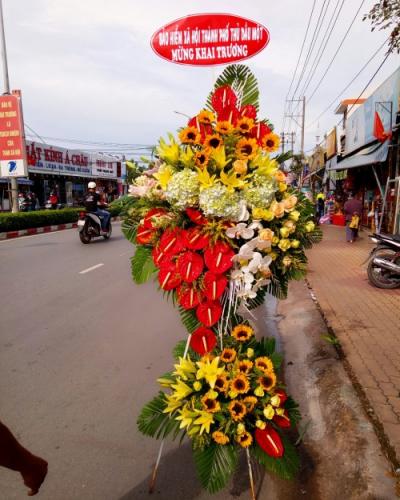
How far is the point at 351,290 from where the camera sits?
647cm

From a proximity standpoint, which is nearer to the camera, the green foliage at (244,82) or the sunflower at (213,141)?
the sunflower at (213,141)

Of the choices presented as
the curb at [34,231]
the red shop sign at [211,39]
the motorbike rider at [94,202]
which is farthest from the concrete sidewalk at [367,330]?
the curb at [34,231]

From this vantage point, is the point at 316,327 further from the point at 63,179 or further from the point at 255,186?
the point at 63,179

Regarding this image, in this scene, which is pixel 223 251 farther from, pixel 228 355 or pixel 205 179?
pixel 228 355

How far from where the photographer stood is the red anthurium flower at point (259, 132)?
6.65 feet

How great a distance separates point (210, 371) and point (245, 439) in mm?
373

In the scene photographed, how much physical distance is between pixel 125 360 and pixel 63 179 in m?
27.9

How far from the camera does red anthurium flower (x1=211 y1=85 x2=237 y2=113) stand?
2137mm

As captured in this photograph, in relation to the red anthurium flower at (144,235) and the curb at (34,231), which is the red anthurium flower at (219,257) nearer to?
the red anthurium flower at (144,235)

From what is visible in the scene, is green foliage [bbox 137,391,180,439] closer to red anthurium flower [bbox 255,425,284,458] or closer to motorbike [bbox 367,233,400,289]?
red anthurium flower [bbox 255,425,284,458]

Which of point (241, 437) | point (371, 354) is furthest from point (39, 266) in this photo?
point (241, 437)

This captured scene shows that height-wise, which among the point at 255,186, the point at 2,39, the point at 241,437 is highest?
the point at 2,39

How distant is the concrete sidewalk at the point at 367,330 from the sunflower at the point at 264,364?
39.9 inches

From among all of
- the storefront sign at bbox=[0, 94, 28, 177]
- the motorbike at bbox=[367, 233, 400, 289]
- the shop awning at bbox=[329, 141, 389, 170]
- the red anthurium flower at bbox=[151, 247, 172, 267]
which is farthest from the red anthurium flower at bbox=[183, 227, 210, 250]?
the storefront sign at bbox=[0, 94, 28, 177]
